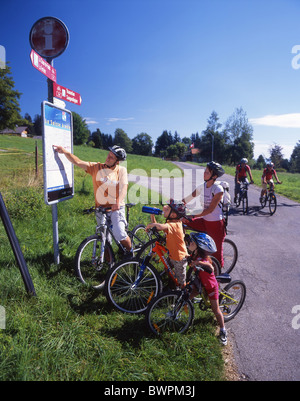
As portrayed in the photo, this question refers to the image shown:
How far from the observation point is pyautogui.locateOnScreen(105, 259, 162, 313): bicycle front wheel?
10.2 feet

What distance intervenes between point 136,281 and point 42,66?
3.04 meters

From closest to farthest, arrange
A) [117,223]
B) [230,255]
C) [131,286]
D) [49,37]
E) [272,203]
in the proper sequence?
[131,286] < [49,37] < [117,223] < [230,255] < [272,203]

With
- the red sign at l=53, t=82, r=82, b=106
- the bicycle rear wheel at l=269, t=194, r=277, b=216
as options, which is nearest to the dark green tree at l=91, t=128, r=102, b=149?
the bicycle rear wheel at l=269, t=194, r=277, b=216

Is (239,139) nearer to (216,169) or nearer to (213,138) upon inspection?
(213,138)

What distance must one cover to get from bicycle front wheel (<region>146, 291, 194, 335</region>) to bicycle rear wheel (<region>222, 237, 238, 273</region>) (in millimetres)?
2019

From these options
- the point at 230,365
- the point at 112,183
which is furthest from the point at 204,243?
the point at 112,183

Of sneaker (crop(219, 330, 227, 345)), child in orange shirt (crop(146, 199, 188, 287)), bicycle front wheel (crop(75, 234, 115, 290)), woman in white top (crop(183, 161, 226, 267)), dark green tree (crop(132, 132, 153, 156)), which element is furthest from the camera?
dark green tree (crop(132, 132, 153, 156))

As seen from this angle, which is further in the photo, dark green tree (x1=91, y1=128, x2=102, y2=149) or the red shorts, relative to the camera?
dark green tree (x1=91, y1=128, x2=102, y2=149)

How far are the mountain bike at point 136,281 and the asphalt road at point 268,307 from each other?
3.66ft

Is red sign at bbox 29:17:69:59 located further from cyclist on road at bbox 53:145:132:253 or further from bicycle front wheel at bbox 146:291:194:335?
bicycle front wheel at bbox 146:291:194:335

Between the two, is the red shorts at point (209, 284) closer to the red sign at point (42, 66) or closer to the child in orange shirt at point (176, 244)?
the child in orange shirt at point (176, 244)

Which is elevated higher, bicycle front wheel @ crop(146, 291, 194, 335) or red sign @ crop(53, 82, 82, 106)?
red sign @ crop(53, 82, 82, 106)

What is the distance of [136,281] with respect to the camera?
312 cm
